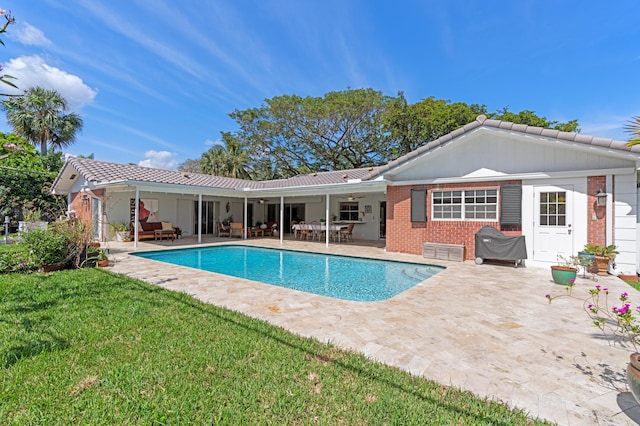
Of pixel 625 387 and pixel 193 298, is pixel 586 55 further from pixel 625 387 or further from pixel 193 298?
pixel 193 298

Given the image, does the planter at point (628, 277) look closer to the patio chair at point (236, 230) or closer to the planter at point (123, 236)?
the patio chair at point (236, 230)

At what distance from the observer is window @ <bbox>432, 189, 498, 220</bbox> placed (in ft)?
32.2

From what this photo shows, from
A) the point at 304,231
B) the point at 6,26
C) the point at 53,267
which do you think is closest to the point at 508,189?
the point at 304,231

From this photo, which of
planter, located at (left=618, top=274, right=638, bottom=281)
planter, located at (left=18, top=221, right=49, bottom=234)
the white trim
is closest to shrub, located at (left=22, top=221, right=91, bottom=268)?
planter, located at (left=18, top=221, right=49, bottom=234)

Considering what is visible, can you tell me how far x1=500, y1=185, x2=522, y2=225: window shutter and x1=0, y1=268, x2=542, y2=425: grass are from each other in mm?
8299

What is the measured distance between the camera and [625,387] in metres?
2.76

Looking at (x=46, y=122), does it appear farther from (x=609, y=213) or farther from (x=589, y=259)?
(x=609, y=213)

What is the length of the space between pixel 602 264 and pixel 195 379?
395 inches

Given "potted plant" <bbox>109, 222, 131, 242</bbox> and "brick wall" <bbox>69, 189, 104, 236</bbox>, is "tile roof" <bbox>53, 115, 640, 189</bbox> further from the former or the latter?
"potted plant" <bbox>109, 222, 131, 242</bbox>

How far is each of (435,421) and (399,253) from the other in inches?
382

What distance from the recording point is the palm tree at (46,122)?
21625mm

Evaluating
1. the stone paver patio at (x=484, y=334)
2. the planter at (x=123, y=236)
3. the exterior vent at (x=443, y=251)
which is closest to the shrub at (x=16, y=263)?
the stone paver patio at (x=484, y=334)

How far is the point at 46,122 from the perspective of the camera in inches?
875

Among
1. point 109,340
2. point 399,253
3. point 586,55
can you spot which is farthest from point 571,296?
point 586,55
